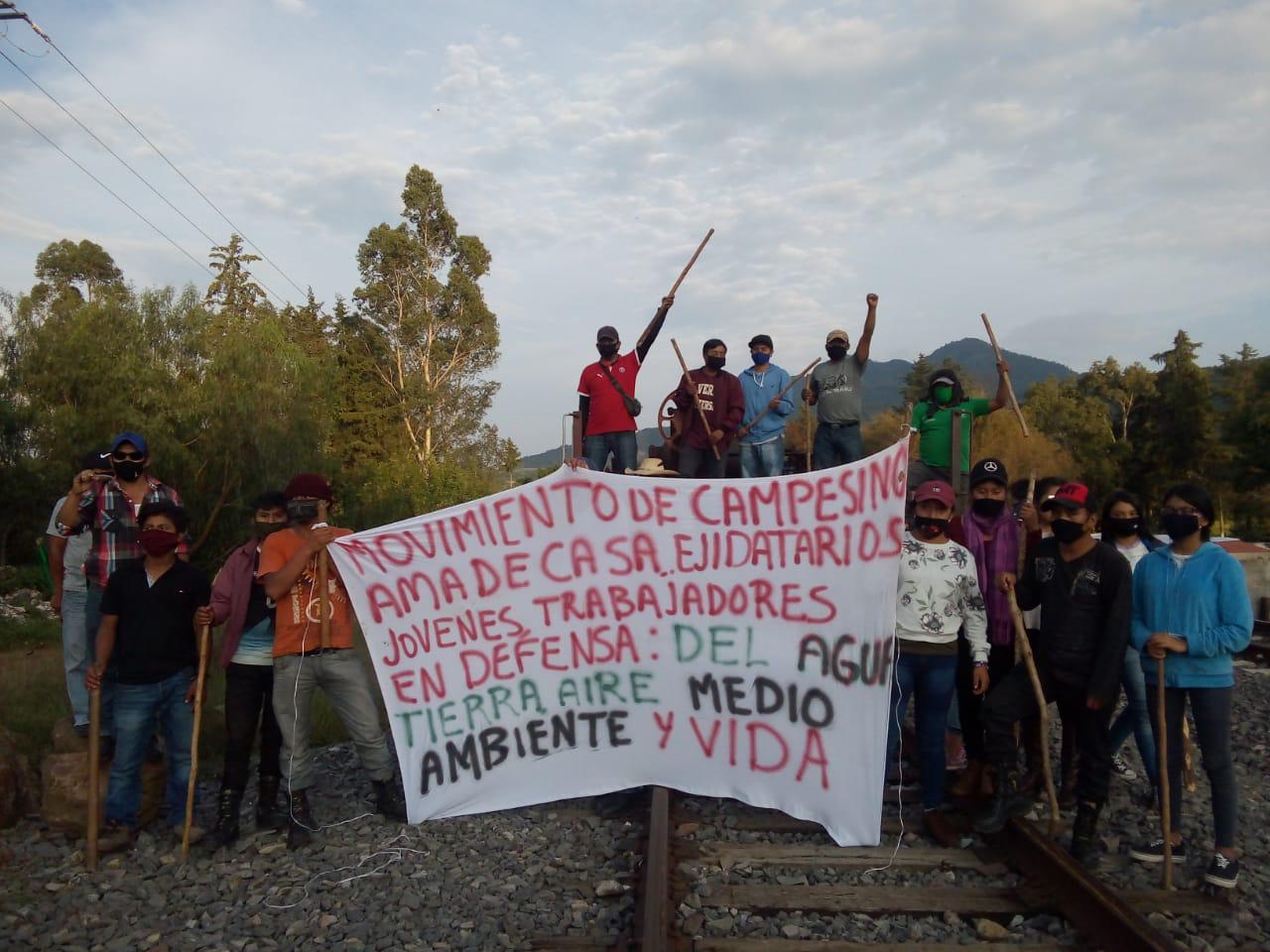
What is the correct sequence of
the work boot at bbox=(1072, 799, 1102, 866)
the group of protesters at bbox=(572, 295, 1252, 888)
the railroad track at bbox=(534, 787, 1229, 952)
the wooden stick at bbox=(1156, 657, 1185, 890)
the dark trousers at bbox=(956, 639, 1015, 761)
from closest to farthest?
the railroad track at bbox=(534, 787, 1229, 952) < the wooden stick at bbox=(1156, 657, 1185, 890) < the group of protesters at bbox=(572, 295, 1252, 888) < the work boot at bbox=(1072, 799, 1102, 866) < the dark trousers at bbox=(956, 639, 1015, 761)

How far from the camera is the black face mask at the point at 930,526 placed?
17.2ft

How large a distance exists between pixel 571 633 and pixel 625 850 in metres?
1.21

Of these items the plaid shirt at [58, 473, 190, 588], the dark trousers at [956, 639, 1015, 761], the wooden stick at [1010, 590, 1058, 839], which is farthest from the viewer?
the plaid shirt at [58, 473, 190, 588]

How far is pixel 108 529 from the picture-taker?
18.7 feet

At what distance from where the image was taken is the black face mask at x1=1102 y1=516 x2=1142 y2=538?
5.50m

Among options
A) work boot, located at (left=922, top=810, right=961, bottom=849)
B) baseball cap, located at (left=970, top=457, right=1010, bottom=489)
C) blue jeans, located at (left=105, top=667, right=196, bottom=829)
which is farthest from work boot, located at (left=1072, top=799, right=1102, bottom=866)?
blue jeans, located at (left=105, top=667, right=196, bottom=829)

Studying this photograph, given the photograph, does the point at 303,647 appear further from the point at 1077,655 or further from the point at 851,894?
the point at 1077,655

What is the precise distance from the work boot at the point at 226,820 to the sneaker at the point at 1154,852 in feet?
15.5

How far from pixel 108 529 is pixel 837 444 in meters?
5.48

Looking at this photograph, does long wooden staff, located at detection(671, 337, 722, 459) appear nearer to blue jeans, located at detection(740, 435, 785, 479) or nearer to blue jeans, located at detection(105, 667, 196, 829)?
blue jeans, located at detection(740, 435, 785, 479)

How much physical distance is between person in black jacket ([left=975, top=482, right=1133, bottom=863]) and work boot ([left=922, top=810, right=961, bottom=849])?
5.7 inches

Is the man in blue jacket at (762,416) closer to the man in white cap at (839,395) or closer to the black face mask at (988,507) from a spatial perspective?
the man in white cap at (839,395)

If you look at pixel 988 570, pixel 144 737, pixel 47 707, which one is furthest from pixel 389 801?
A: pixel 47 707

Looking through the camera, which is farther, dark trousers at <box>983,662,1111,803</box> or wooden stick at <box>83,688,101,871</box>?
wooden stick at <box>83,688,101,871</box>
